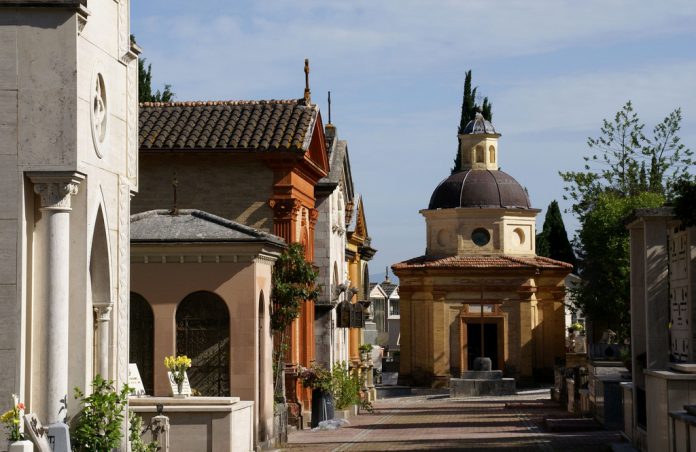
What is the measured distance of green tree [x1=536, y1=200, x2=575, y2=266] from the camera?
80312 mm

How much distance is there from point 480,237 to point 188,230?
4056 centimetres

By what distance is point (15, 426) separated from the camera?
12641 mm

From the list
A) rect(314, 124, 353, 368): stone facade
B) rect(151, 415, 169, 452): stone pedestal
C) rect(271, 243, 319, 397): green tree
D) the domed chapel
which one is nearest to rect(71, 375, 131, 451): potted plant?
rect(151, 415, 169, 452): stone pedestal

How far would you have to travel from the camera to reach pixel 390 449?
25.1 meters

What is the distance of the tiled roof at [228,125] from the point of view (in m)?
30.0

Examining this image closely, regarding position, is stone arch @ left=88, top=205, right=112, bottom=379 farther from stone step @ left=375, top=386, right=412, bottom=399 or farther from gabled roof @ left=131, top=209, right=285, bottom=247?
stone step @ left=375, top=386, right=412, bottom=399

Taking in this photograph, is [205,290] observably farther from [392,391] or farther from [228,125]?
[392,391]

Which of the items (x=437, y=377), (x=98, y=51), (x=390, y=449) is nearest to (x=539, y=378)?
(x=437, y=377)

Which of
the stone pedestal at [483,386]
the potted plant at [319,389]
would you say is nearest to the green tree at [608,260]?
the stone pedestal at [483,386]

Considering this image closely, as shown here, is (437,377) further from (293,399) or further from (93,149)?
(93,149)

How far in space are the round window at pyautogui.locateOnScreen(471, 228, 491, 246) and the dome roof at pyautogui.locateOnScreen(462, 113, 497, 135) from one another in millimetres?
5402

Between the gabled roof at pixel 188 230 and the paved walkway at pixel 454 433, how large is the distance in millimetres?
4387

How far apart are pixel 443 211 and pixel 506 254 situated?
3.66 metres

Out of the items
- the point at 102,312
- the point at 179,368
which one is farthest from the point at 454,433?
the point at 102,312
